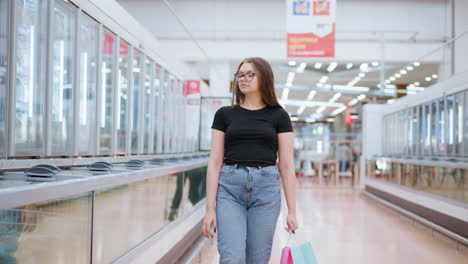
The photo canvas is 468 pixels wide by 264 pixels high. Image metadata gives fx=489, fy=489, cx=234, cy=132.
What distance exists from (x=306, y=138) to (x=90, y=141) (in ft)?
60.4

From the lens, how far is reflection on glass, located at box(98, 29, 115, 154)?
5109 millimetres

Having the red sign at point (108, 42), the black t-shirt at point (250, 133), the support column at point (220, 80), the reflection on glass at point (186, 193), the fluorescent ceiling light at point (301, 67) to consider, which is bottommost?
the reflection on glass at point (186, 193)

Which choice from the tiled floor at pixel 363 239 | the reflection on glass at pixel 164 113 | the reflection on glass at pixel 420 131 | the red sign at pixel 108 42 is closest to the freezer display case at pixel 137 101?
the red sign at pixel 108 42

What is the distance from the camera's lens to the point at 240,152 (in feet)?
8.13

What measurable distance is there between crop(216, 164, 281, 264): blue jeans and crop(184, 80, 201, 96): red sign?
290 inches

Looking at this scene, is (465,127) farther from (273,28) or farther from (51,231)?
(273,28)

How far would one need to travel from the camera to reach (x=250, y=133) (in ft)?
8.16

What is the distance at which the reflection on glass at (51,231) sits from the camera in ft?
7.32

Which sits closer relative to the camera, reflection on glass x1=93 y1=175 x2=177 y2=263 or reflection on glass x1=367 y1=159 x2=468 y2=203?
reflection on glass x1=93 y1=175 x2=177 y2=263

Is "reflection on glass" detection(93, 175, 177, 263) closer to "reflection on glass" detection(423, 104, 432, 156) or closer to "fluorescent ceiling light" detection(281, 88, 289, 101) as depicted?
"reflection on glass" detection(423, 104, 432, 156)

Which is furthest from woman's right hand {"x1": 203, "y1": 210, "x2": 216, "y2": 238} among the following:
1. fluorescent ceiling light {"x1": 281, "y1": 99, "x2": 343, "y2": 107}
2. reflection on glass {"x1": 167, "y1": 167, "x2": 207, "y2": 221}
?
fluorescent ceiling light {"x1": 281, "y1": 99, "x2": 343, "y2": 107}

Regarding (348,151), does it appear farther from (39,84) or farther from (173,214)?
(39,84)

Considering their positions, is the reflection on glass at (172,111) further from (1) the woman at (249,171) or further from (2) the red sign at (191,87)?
(1) the woman at (249,171)

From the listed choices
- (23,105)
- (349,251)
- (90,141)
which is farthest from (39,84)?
(349,251)
